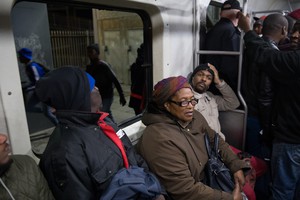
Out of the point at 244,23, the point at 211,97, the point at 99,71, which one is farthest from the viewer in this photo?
the point at 99,71

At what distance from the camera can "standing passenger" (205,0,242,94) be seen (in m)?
2.67

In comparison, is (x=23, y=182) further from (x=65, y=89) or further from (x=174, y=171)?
(x=174, y=171)

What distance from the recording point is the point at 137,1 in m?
2.05

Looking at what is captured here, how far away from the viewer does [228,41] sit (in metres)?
2.67

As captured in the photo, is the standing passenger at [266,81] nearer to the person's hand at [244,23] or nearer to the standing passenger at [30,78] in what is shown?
the person's hand at [244,23]

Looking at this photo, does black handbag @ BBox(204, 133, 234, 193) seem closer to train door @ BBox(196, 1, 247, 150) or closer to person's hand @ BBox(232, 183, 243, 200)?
person's hand @ BBox(232, 183, 243, 200)

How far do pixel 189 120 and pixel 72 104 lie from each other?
0.91m

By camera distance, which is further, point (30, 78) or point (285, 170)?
point (30, 78)

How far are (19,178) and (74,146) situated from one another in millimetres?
285

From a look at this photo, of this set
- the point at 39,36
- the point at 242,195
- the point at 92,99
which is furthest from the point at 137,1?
the point at 39,36

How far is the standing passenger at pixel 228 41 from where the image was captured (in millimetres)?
2666

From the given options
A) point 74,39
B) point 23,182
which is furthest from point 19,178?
point 74,39

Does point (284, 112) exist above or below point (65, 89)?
below

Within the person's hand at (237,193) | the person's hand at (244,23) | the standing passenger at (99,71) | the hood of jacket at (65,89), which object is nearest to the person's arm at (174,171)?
the person's hand at (237,193)
